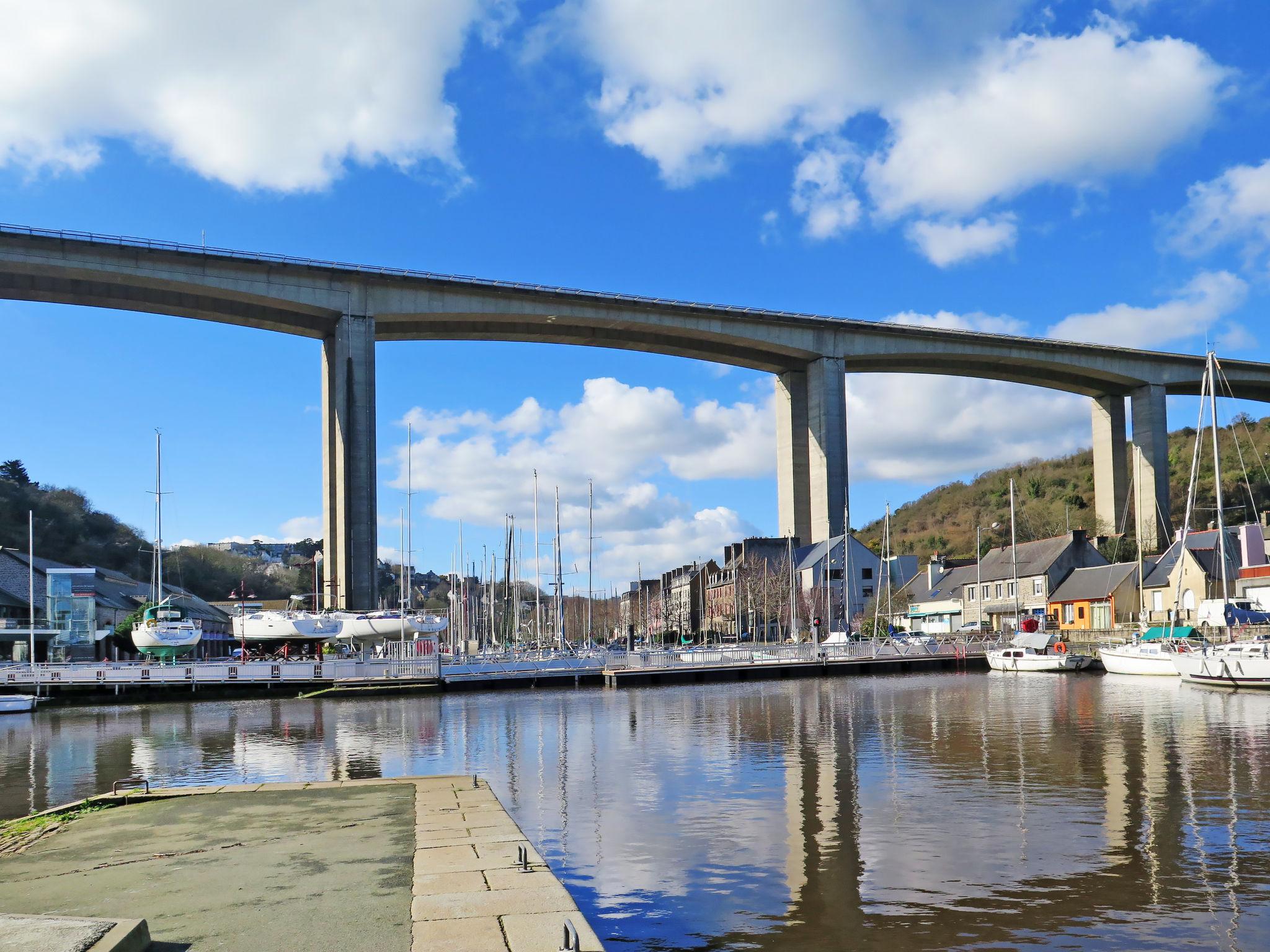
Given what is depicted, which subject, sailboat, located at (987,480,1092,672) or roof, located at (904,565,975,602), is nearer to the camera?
sailboat, located at (987,480,1092,672)

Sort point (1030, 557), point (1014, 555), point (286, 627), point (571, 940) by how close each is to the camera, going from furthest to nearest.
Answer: point (1030, 557)
point (1014, 555)
point (286, 627)
point (571, 940)

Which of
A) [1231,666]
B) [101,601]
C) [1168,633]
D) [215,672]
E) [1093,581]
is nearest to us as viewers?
[1231,666]

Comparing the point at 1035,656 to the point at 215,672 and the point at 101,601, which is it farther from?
the point at 101,601

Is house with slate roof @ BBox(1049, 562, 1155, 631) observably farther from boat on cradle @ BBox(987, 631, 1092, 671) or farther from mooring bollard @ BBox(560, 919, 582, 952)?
mooring bollard @ BBox(560, 919, 582, 952)

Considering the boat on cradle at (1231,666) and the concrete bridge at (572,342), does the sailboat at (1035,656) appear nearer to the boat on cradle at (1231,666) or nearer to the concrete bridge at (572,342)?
the boat on cradle at (1231,666)

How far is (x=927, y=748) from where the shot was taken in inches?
973

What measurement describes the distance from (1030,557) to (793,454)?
870 inches

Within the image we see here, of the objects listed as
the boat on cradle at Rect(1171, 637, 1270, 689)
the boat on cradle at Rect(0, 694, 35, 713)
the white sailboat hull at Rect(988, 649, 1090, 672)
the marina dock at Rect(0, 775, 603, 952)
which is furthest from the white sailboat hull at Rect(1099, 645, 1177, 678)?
the boat on cradle at Rect(0, 694, 35, 713)

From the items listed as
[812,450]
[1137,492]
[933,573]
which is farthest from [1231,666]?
[1137,492]

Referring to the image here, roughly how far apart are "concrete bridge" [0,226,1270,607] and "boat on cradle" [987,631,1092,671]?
31.4m

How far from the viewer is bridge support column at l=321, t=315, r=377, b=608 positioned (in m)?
75.5

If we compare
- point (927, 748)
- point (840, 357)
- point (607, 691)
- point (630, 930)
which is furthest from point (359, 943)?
point (840, 357)

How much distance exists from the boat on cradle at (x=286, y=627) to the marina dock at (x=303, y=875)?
179 ft

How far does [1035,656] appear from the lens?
60656 mm
